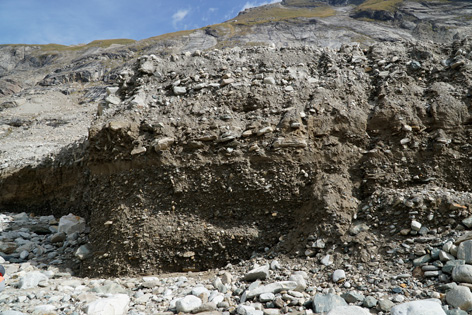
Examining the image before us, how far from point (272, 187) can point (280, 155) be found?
2.12 feet

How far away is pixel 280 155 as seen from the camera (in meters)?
5.89

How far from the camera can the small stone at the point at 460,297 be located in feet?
10.9

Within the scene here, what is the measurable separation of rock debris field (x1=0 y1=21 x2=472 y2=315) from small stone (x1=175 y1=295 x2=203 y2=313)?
0.11 ft

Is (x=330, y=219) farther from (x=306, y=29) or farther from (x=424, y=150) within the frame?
(x=306, y=29)

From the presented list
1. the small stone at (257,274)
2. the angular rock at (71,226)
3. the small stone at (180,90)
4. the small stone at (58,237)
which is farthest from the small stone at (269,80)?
the small stone at (58,237)

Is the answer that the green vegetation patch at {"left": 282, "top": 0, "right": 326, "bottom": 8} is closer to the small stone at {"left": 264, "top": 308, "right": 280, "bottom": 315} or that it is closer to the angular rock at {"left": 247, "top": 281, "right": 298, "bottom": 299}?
the angular rock at {"left": 247, "top": 281, "right": 298, "bottom": 299}

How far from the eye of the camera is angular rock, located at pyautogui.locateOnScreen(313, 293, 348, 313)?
3.67 meters

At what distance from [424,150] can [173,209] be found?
16.4 ft

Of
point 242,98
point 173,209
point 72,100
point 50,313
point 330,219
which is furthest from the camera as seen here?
point 72,100

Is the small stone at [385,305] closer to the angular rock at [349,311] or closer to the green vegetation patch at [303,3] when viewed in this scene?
the angular rock at [349,311]

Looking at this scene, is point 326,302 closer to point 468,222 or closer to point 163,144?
point 468,222

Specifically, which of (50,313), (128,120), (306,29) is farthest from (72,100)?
(306,29)

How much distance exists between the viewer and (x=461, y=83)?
19.8 feet

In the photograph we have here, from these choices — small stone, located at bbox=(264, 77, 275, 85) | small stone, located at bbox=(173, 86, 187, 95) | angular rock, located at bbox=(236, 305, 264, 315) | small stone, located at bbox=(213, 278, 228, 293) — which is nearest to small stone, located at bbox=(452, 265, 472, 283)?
angular rock, located at bbox=(236, 305, 264, 315)
